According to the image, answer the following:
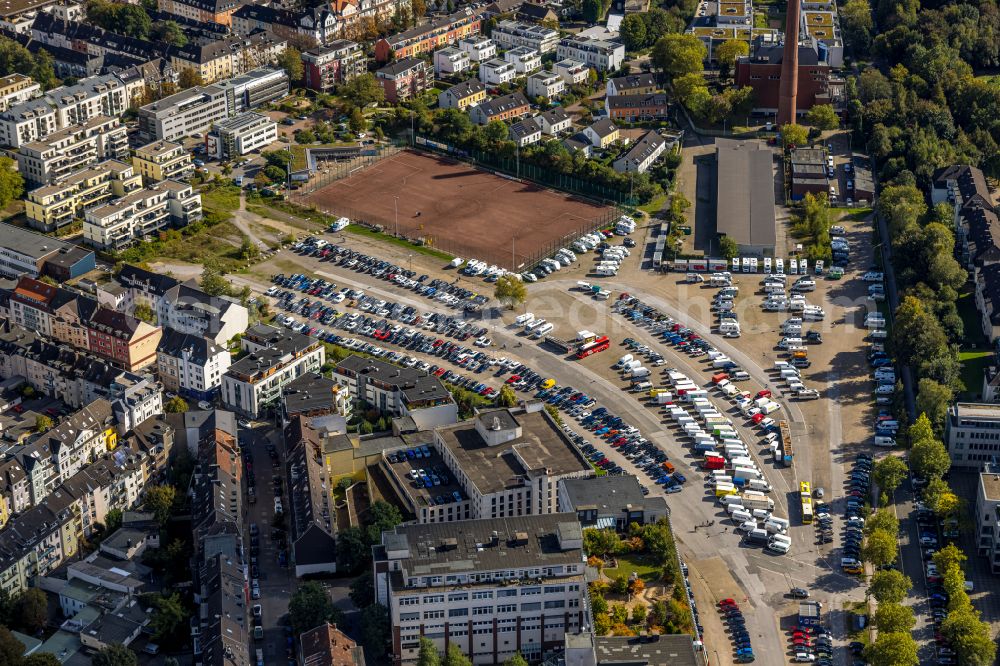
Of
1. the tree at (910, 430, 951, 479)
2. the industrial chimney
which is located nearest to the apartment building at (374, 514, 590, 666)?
the tree at (910, 430, 951, 479)

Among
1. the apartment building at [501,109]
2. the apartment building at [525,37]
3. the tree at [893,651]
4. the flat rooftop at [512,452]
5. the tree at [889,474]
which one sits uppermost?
the apartment building at [525,37]

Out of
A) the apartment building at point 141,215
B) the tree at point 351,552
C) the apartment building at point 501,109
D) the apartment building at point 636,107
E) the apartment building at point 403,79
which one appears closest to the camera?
the tree at point 351,552

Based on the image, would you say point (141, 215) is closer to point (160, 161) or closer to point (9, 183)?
point (160, 161)

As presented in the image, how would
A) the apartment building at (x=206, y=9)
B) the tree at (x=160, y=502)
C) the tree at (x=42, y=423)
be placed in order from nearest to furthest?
1. the tree at (x=160, y=502)
2. the tree at (x=42, y=423)
3. the apartment building at (x=206, y=9)

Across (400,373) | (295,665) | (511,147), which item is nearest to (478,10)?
(511,147)

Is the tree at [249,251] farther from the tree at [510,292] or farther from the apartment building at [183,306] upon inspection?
the tree at [510,292]

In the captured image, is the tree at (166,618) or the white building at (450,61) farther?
the white building at (450,61)

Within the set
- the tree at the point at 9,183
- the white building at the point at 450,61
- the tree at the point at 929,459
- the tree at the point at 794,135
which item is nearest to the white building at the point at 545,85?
the white building at the point at 450,61
